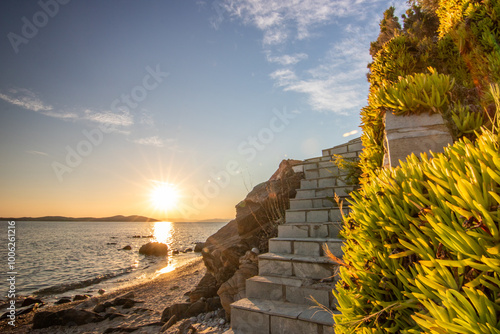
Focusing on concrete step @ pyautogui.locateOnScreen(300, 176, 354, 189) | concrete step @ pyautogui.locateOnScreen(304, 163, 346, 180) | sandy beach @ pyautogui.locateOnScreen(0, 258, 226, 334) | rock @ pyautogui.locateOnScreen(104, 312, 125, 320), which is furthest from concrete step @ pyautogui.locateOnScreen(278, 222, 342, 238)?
rock @ pyautogui.locateOnScreen(104, 312, 125, 320)

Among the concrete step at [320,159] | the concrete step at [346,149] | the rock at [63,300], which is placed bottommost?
the rock at [63,300]

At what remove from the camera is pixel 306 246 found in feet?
12.4

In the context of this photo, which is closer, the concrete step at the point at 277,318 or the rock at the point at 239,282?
the concrete step at the point at 277,318

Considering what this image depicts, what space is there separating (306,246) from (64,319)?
8.82 metres

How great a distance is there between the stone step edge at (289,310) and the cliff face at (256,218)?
8.26ft

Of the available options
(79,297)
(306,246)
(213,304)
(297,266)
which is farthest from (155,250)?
(297,266)

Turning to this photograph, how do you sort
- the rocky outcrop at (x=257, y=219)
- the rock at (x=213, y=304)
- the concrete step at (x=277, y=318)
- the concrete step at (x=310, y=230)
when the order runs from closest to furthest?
the concrete step at (x=277, y=318) → the concrete step at (x=310, y=230) → the rock at (x=213, y=304) → the rocky outcrop at (x=257, y=219)

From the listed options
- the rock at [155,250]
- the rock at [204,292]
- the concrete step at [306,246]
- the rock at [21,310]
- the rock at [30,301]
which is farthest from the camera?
the rock at [155,250]

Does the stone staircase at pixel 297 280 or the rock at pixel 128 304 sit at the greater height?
the stone staircase at pixel 297 280

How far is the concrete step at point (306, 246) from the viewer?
3.56 meters

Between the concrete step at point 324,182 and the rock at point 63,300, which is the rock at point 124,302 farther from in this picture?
the concrete step at point 324,182

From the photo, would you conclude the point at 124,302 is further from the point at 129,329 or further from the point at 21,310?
the point at 21,310

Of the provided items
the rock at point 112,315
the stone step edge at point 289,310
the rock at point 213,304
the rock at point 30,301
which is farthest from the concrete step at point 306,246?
the rock at point 30,301

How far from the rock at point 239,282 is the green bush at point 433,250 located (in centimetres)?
373
